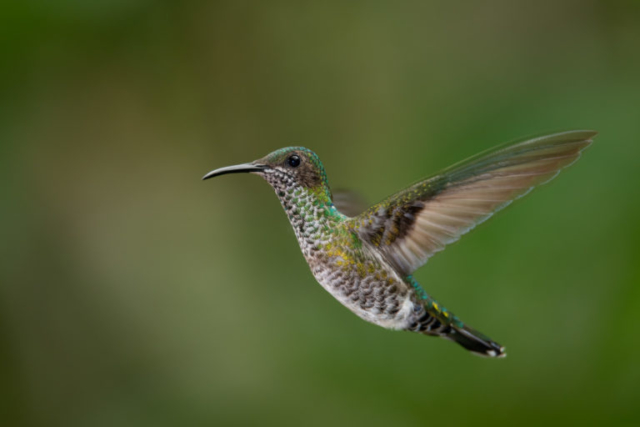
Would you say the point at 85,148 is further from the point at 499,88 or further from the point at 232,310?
the point at 499,88

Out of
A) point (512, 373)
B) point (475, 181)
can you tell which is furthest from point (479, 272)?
point (475, 181)

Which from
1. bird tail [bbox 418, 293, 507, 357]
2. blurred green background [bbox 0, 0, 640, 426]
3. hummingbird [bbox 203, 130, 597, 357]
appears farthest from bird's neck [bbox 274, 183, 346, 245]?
blurred green background [bbox 0, 0, 640, 426]

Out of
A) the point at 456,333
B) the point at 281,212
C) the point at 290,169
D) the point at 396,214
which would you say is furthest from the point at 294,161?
the point at 281,212

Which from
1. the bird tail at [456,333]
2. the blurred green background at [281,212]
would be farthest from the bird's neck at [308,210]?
the blurred green background at [281,212]

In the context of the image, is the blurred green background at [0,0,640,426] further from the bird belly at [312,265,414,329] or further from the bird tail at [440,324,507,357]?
the bird belly at [312,265,414,329]

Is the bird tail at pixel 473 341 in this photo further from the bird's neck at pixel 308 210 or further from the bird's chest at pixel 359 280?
the bird's neck at pixel 308 210

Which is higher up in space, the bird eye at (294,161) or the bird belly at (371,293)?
the bird eye at (294,161)

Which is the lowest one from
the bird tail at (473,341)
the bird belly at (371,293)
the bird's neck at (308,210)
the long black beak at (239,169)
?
the bird tail at (473,341)

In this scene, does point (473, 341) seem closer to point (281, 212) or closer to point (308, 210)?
point (308, 210)
